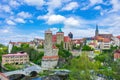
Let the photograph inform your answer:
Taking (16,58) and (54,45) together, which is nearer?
(54,45)

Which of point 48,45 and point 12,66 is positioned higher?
point 48,45

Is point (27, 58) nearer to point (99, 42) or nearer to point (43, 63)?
point (43, 63)

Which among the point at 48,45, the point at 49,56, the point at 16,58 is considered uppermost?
the point at 48,45

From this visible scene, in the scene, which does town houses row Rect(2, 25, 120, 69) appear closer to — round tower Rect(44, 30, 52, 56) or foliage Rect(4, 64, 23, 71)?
round tower Rect(44, 30, 52, 56)

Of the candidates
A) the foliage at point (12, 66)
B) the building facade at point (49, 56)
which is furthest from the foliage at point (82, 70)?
the foliage at point (12, 66)

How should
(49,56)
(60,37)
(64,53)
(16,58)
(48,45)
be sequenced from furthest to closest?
(60,37), (16,58), (64,53), (48,45), (49,56)

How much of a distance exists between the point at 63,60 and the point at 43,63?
3158 millimetres

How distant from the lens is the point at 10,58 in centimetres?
4381

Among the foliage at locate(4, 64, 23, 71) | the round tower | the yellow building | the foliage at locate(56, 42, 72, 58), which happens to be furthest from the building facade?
the yellow building

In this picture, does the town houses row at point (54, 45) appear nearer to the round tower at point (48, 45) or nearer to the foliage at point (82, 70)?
the round tower at point (48, 45)

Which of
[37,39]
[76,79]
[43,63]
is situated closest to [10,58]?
[43,63]

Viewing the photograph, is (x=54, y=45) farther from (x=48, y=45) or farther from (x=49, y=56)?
(x=49, y=56)

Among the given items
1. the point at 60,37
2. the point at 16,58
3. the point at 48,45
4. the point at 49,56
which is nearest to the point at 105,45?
the point at 60,37

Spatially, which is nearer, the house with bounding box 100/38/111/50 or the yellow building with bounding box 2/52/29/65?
the yellow building with bounding box 2/52/29/65
